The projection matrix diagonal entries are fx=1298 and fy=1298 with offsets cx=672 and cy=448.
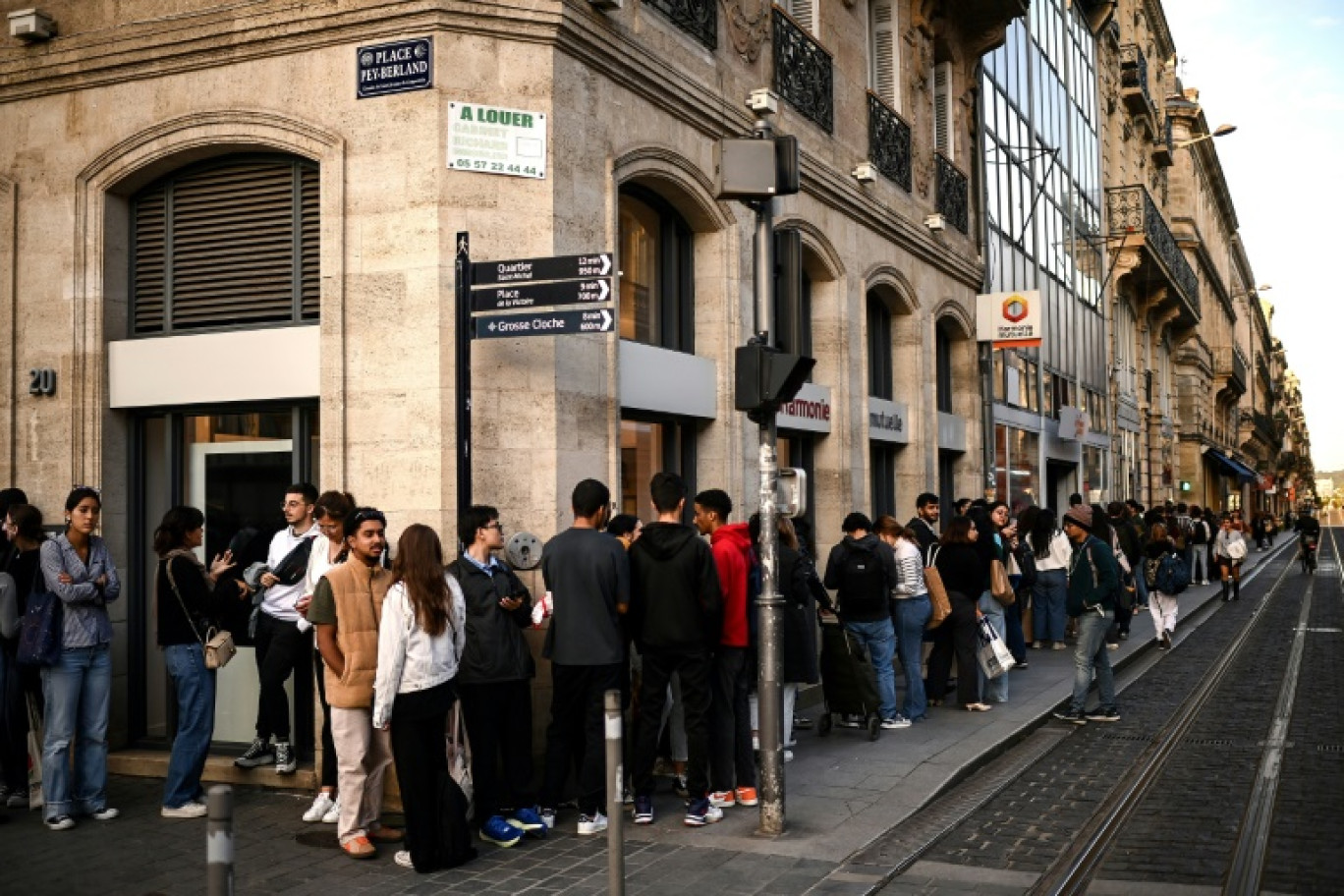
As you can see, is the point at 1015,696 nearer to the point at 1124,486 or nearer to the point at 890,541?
the point at 890,541

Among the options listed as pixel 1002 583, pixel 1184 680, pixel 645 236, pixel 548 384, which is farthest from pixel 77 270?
pixel 1184 680

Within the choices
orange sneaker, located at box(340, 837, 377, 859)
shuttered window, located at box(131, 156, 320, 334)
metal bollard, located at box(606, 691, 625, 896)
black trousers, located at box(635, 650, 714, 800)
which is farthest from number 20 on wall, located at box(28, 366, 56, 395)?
metal bollard, located at box(606, 691, 625, 896)

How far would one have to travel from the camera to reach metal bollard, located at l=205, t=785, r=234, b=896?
3.69 meters

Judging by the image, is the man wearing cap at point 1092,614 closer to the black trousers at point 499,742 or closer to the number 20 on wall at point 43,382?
the black trousers at point 499,742

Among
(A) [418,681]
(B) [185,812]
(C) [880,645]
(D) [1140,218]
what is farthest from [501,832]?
(D) [1140,218]

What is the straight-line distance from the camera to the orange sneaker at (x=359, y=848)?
6707 millimetres

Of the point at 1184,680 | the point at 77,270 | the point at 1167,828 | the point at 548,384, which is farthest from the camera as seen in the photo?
the point at 1184,680

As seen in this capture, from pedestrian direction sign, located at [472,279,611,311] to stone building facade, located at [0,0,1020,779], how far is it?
560mm

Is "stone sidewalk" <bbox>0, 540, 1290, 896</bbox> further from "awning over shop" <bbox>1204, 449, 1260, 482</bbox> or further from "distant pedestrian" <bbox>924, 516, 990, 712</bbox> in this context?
"awning over shop" <bbox>1204, 449, 1260, 482</bbox>

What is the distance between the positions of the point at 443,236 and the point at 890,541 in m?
4.63

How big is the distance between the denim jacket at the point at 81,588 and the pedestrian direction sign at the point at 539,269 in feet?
9.06

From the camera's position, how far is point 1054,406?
2600 centimetres

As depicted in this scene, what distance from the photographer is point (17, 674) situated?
7844 mm

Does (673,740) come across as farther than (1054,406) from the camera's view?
No
